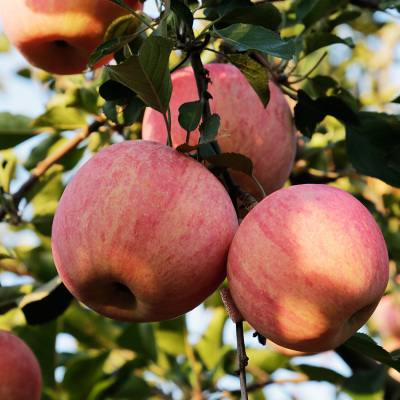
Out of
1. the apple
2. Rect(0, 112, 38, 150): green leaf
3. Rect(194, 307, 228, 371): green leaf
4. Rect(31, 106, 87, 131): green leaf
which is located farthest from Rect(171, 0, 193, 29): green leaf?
the apple

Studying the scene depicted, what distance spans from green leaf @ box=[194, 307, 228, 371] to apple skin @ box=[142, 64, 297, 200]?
0.95 meters

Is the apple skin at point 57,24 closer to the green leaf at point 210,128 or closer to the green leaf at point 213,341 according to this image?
the green leaf at point 210,128

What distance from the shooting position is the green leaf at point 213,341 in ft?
6.95

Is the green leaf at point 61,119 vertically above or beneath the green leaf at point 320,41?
beneath

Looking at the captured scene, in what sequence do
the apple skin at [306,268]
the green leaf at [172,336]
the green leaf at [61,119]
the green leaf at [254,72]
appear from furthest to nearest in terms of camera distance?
1. the green leaf at [172,336]
2. the green leaf at [61,119]
3. the green leaf at [254,72]
4. the apple skin at [306,268]

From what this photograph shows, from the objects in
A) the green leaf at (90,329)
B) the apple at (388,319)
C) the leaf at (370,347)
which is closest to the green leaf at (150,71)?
the leaf at (370,347)

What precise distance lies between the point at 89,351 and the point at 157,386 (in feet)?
1.27

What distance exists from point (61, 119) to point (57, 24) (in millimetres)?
515

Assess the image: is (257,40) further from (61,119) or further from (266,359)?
(266,359)

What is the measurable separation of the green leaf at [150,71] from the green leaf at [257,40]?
0.43 feet

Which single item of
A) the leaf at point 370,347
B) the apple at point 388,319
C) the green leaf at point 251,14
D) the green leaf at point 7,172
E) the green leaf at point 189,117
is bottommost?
the apple at point 388,319

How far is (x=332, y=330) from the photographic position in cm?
86

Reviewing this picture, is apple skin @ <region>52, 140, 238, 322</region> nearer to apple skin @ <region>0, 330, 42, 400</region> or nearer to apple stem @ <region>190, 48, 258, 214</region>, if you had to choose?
apple stem @ <region>190, 48, 258, 214</region>

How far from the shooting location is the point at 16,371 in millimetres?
1400
